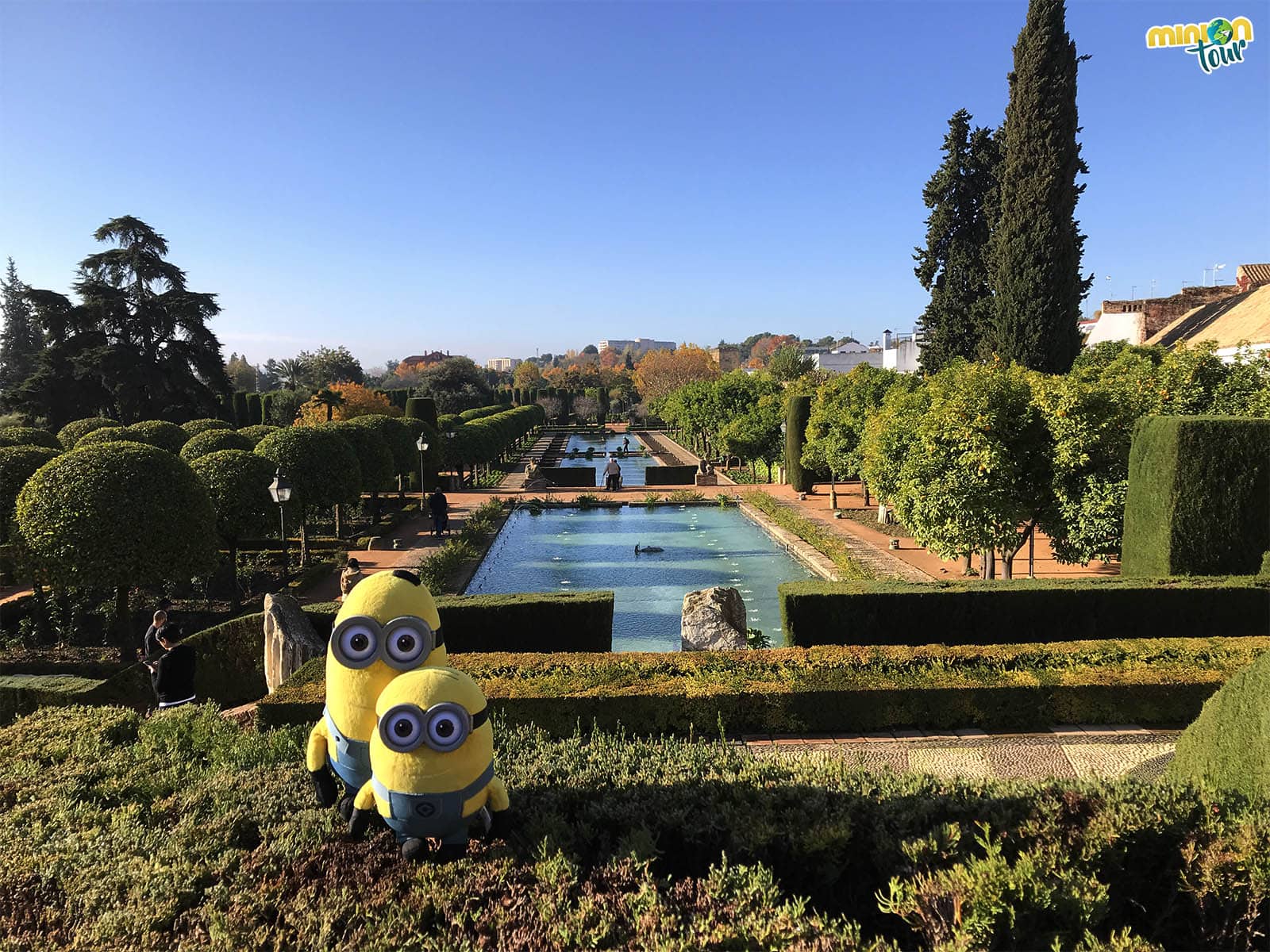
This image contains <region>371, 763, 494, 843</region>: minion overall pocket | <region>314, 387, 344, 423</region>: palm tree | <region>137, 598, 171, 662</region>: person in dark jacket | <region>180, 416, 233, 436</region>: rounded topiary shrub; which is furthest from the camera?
<region>314, 387, 344, 423</region>: palm tree

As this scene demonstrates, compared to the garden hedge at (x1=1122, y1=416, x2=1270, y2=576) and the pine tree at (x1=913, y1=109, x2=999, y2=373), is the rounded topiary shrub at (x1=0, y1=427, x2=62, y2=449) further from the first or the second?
the pine tree at (x1=913, y1=109, x2=999, y2=373)

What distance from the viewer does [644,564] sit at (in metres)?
15.4

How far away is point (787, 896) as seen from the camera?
11.6 ft

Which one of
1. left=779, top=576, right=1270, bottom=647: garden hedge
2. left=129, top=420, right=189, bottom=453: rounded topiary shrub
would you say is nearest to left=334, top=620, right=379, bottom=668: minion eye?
left=779, top=576, right=1270, bottom=647: garden hedge

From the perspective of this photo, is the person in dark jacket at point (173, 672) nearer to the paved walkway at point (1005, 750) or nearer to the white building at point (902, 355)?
the paved walkway at point (1005, 750)

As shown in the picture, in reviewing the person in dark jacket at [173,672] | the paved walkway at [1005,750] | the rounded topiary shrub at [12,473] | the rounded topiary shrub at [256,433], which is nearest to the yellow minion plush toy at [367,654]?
the paved walkway at [1005,750]

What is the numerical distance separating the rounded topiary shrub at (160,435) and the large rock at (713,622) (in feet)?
42.3

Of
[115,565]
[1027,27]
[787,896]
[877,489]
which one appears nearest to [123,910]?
[787,896]

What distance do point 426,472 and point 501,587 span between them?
1342cm

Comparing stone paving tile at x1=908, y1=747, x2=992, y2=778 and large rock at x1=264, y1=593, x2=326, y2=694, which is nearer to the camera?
stone paving tile at x1=908, y1=747, x2=992, y2=778

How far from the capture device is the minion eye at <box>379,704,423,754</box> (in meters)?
3.08

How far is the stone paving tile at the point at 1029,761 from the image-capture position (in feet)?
18.4

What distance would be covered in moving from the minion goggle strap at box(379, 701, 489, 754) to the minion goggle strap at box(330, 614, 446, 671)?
1.02 ft

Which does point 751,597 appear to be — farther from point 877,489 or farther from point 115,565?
point 115,565
